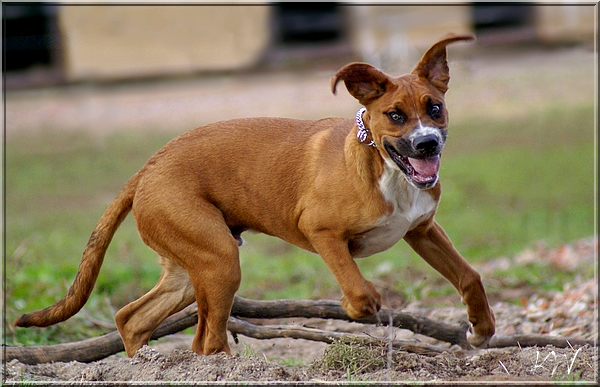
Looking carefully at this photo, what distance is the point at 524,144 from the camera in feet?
54.0

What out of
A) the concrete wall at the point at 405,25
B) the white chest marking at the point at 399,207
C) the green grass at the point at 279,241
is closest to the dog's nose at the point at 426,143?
the white chest marking at the point at 399,207

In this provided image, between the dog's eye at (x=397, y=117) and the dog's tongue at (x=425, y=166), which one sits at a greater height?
the dog's eye at (x=397, y=117)

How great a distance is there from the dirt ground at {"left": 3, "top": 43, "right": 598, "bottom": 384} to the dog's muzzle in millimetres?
1041

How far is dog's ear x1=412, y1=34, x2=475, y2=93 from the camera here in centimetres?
510

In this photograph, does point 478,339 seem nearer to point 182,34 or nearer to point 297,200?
point 297,200

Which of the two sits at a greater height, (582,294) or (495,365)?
(495,365)

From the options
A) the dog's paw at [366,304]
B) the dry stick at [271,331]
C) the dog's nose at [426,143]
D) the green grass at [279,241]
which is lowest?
the green grass at [279,241]

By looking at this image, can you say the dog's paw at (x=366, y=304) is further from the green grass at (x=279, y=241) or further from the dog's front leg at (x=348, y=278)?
the green grass at (x=279, y=241)

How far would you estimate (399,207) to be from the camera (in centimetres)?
521

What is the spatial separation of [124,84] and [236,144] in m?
14.9

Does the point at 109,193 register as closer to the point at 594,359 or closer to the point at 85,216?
the point at 85,216

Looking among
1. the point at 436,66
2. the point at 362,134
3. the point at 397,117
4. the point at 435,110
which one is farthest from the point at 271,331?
the point at 436,66

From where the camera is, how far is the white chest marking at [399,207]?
5.18 meters

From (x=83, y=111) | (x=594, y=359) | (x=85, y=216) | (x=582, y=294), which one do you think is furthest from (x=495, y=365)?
(x=83, y=111)
